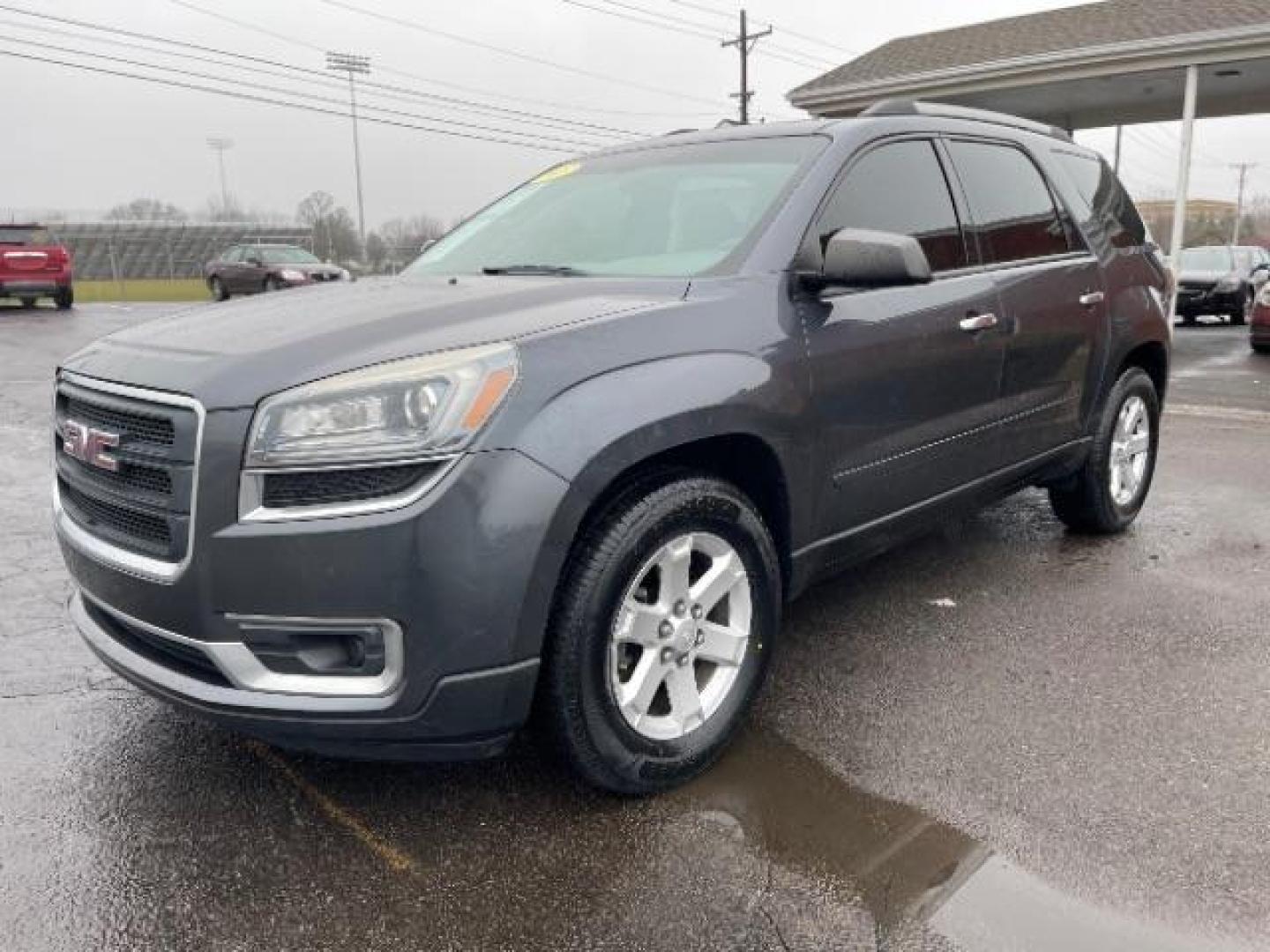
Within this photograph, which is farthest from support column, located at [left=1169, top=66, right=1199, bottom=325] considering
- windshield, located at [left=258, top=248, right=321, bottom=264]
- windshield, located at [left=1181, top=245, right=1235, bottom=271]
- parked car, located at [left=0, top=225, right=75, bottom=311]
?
parked car, located at [left=0, top=225, right=75, bottom=311]

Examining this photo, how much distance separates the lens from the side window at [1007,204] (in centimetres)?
378

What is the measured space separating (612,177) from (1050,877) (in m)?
2.69

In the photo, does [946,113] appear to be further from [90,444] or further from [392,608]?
[90,444]

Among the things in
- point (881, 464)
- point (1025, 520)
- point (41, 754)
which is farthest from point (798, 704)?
point (1025, 520)

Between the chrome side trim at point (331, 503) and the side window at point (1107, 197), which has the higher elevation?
the side window at point (1107, 197)

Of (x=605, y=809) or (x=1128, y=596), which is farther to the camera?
(x=1128, y=596)

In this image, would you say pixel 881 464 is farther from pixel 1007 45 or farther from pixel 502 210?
pixel 1007 45

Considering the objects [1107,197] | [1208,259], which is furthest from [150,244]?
[1107,197]

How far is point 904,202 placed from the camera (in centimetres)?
347

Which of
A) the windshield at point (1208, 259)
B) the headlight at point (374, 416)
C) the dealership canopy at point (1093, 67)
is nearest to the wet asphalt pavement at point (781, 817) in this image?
the headlight at point (374, 416)

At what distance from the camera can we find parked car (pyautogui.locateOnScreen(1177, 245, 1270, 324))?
A: 56.4 feet

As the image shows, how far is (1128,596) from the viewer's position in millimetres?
4066

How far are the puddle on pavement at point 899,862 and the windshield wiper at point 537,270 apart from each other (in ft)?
5.01

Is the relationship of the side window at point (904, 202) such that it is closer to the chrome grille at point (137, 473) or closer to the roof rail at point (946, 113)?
the roof rail at point (946, 113)
